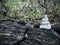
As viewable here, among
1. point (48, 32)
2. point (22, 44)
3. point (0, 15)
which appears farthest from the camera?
point (0, 15)

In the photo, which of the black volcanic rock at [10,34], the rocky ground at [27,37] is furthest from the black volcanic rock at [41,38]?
the black volcanic rock at [10,34]

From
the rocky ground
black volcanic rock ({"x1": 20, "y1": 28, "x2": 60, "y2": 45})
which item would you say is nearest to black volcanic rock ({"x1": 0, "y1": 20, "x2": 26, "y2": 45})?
the rocky ground

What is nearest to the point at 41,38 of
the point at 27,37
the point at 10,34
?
the point at 27,37

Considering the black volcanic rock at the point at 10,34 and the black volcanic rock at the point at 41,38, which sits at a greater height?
the black volcanic rock at the point at 10,34

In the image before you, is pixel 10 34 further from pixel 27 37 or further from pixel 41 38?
pixel 41 38

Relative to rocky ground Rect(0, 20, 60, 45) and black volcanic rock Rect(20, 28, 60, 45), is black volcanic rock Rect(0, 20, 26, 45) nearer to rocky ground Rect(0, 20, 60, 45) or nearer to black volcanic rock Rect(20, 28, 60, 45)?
rocky ground Rect(0, 20, 60, 45)

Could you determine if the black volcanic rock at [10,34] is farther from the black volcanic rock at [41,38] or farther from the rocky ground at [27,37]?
the black volcanic rock at [41,38]

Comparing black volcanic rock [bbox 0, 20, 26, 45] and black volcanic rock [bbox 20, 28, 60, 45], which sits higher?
black volcanic rock [bbox 0, 20, 26, 45]

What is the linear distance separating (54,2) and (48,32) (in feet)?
9.11

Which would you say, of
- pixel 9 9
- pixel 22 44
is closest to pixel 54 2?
pixel 9 9

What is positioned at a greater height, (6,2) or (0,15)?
(6,2)

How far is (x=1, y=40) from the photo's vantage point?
2275mm

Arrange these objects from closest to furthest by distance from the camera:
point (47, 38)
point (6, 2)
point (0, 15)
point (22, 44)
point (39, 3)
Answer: point (22, 44) → point (47, 38) → point (0, 15) → point (6, 2) → point (39, 3)

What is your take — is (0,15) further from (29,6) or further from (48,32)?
(48,32)
